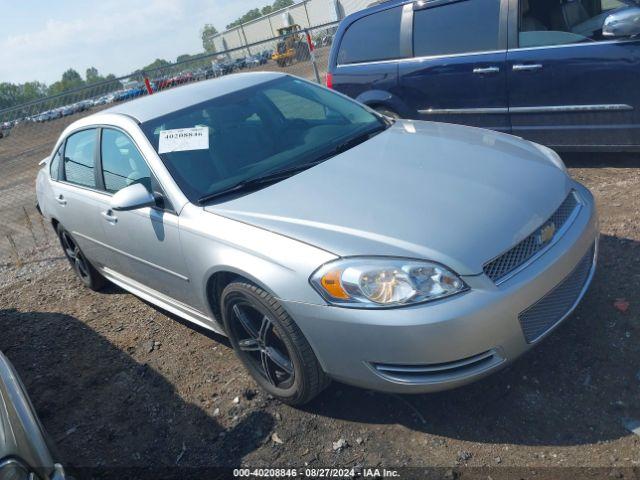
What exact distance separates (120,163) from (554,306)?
293 centimetres

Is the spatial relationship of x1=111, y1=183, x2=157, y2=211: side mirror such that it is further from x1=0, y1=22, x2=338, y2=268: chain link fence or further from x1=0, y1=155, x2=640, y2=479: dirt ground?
x1=0, y1=22, x2=338, y2=268: chain link fence

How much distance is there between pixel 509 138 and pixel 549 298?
1384 mm

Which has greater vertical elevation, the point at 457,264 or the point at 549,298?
the point at 457,264

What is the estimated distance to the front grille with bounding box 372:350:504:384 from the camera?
2582mm

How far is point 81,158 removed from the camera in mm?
4605

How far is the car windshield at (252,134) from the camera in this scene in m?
3.47

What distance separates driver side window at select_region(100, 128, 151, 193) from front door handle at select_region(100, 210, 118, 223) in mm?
153

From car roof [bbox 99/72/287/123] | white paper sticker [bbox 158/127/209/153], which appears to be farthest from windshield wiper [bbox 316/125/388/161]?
car roof [bbox 99/72/287/123]

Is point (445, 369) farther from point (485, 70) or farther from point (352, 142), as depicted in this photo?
point (485, 70)

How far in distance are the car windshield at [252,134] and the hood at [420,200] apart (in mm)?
211

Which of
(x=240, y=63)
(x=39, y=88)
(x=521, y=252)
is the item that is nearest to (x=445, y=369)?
(x=521, y=252)

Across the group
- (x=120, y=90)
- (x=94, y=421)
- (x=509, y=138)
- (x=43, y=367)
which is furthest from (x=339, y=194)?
(x=120, y=90)

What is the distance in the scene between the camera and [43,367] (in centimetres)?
442

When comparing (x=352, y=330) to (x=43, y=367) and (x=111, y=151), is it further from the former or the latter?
(x=43, y=367)
